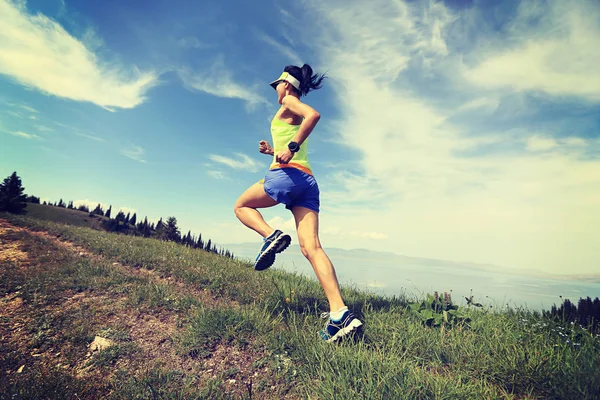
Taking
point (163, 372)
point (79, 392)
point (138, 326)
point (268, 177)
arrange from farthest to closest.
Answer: point (138, 326)
point (268, 177)
point (163, 372)
point (79, 392)

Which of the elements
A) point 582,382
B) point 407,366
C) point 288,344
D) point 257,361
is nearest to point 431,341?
point 407,366

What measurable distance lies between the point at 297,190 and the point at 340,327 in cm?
158

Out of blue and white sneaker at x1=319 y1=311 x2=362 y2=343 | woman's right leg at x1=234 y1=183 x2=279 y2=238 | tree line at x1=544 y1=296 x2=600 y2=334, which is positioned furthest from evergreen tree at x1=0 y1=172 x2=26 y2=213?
tree line at x1=544 y1=296 x2=600 y2=334

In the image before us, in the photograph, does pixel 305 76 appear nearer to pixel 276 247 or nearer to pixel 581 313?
pixel 276 247

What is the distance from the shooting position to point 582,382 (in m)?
2.59

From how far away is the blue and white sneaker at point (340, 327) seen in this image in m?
3.34

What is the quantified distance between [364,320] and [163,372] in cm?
236

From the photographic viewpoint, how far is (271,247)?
372 cm

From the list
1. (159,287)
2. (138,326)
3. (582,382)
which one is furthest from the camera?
(159,287)

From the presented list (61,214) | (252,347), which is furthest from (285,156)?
(61,214)

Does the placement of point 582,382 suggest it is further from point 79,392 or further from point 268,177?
point 79,392

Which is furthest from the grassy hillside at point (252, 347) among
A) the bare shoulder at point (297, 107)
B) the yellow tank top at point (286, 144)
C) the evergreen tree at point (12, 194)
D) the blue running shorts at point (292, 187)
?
the evergreen tree at point (12, 194)

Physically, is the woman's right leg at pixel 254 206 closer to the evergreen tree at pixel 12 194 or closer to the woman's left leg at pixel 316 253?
the woman's left leg at pixel 316 253

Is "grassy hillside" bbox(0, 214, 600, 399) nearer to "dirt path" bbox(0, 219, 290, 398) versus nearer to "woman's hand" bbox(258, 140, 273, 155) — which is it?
"dirt path" bbox(0, 219, 290, 398)
